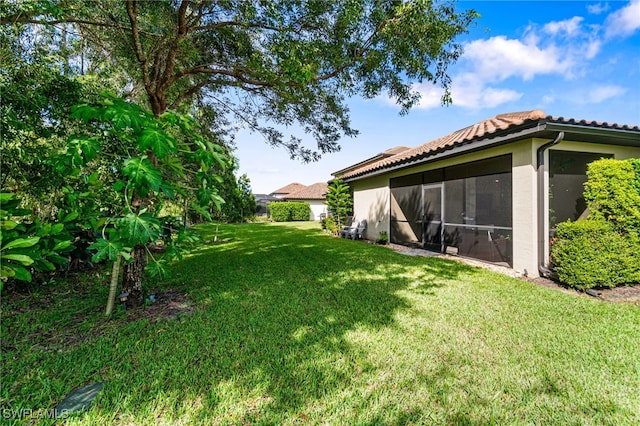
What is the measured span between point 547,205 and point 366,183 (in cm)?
803

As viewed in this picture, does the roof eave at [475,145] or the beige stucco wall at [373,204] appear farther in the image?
the beige stucco wall at [373,204]

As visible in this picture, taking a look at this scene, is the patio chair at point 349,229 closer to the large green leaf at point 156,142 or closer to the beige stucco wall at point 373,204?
the beige stucco wall at point 373,204

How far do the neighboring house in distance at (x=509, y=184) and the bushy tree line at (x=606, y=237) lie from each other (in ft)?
2.39

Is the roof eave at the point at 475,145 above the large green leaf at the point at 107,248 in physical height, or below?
above

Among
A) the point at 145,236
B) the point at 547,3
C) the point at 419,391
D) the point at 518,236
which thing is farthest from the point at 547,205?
A: the point at 145,236

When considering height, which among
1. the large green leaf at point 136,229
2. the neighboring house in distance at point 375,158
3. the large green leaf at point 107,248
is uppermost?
the neighboring house in distance at point 375,158

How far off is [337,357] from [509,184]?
20.2 feet

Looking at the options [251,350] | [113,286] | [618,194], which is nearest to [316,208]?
[618,194]

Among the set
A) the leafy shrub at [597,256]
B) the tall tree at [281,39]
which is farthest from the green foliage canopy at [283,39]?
the leafy shrub at [597,256]

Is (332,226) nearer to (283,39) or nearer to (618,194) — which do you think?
(618,194)

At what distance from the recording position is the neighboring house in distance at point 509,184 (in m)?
5.62

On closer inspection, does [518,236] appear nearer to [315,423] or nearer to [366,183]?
[315,423]

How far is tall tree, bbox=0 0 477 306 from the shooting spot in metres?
3.98

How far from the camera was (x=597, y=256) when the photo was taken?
15.4 feet
